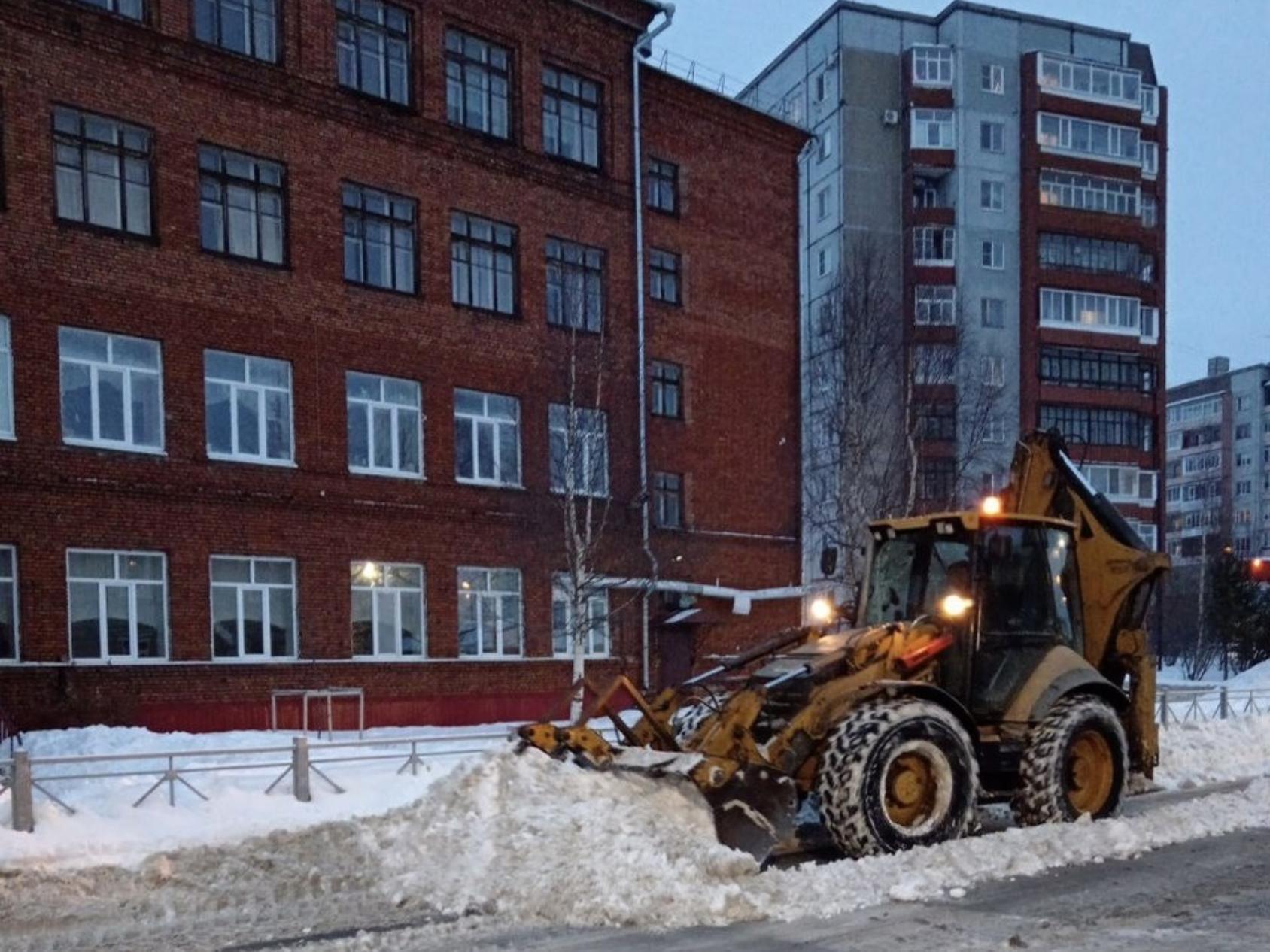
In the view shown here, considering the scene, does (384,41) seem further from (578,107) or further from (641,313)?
(641,313)

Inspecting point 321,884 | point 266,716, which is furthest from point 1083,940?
point 266,716

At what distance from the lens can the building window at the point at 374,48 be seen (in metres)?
21.4

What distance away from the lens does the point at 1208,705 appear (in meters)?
22.8

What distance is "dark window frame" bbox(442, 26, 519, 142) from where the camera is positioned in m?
22.7

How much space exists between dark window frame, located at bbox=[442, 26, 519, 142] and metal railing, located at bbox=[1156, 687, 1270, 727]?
620 inches

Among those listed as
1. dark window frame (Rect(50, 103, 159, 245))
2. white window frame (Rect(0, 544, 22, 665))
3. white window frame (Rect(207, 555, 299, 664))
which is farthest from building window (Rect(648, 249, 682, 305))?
white window frame (Rect(0, 544, 22, 665))

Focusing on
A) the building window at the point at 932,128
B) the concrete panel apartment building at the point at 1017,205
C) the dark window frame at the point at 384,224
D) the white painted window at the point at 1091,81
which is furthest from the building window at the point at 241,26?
the white painted window at the point at 1091,81

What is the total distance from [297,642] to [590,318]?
8961mm

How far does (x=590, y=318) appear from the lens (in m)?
24.6

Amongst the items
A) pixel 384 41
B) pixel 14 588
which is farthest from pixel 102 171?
pixel 14 588

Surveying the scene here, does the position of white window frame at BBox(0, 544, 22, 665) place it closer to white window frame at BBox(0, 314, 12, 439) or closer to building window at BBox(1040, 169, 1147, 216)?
white window frame at BBox(0, 314, 12, 439)

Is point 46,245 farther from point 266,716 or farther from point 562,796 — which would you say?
point 562,796

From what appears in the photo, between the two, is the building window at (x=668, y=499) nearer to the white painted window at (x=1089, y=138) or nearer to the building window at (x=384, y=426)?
the building window at (x=384, y=426)

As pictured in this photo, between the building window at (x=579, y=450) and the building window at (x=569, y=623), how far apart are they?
1946mm
